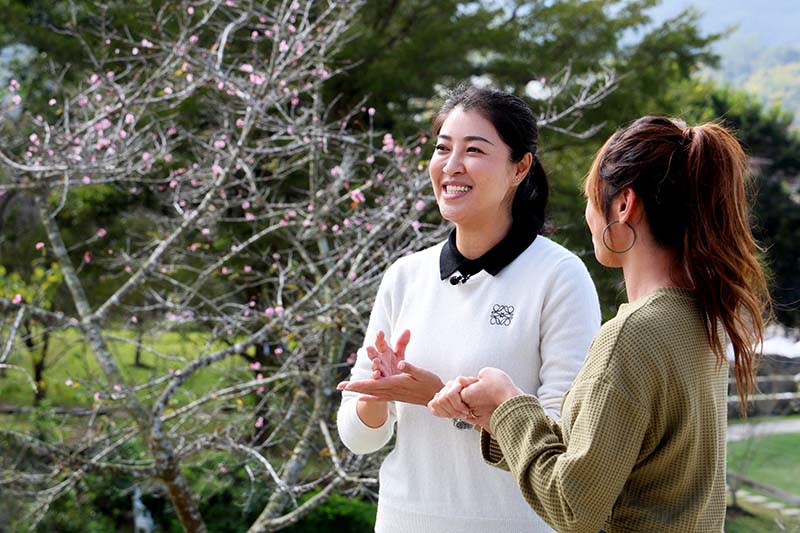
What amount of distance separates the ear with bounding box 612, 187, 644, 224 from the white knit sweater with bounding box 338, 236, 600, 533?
41cm

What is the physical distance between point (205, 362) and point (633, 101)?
5.02m

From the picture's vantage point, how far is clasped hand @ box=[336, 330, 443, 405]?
144 centimetres

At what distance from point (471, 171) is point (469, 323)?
27 cm

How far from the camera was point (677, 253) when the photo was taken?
112cm

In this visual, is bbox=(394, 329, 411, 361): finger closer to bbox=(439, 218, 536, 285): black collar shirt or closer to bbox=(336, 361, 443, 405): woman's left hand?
bbox=(336, 361, 443, 405): woman's left hand

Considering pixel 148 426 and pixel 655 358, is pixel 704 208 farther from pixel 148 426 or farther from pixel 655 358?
pixel 148 426

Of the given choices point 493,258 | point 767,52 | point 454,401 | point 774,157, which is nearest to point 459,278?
point 493,258

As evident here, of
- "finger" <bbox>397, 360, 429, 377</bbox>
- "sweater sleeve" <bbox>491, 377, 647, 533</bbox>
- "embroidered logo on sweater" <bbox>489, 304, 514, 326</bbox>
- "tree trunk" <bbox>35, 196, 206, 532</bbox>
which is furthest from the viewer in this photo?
"tree trunk" <bbox>35, 196, 206, 532</bbox>

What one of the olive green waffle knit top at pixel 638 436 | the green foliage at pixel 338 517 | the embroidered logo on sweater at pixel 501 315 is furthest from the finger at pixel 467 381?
the green foliage at pixel 338 517

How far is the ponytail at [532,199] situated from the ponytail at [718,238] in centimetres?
59

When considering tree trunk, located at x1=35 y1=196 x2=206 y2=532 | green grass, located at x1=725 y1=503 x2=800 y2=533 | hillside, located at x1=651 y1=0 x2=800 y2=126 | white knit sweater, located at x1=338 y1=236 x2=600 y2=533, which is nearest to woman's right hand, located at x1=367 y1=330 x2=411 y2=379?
white knit sweater, located at x1=338 y1=236 x2=600 y2=533

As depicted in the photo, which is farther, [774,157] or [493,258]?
[774,157]

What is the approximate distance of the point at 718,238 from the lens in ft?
3.57

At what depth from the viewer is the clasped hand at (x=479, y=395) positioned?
116cm
